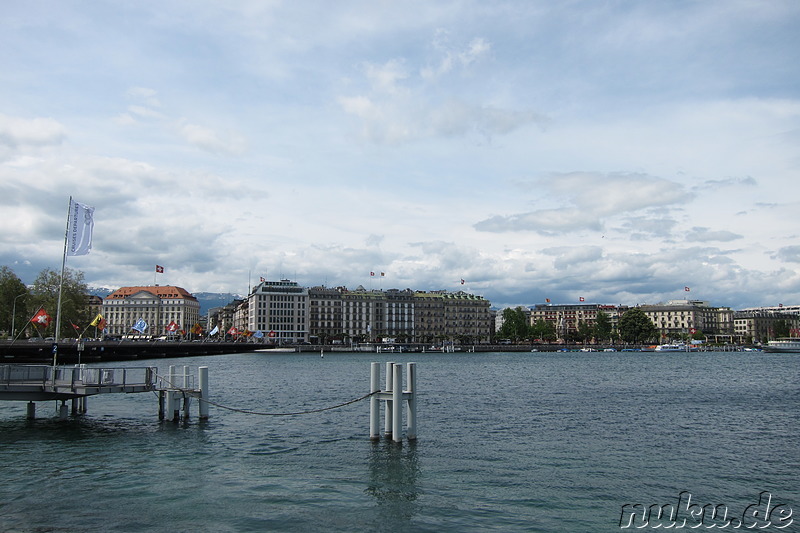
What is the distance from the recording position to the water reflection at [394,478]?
69.4 ft

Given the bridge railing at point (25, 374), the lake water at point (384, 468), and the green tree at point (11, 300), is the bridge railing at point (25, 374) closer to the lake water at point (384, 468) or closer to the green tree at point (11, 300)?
the lake water at point (384, 468)

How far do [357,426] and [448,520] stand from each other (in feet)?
56.7

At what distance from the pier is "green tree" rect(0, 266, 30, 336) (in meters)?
100

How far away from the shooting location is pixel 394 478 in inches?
971

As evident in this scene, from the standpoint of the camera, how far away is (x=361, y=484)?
23844 mm

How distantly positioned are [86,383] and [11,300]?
108 meters

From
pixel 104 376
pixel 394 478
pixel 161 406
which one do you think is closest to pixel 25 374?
pixel 104 376

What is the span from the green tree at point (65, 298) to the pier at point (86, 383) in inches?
3841

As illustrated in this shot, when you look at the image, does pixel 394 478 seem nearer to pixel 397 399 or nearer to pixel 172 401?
pixel 397 399

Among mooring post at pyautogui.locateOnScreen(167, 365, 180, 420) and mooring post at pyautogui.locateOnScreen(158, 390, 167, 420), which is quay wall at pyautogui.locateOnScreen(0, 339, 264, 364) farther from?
mooring post at pyautogui.locateOnScreen(167, 365, 180, 420)

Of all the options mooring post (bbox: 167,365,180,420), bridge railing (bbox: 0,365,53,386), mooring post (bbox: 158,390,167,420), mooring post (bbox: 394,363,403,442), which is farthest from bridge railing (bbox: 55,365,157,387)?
mooring post (bbox: 394,363,403,442)

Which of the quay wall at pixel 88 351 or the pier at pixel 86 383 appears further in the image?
the quay wall at pixel 88 351

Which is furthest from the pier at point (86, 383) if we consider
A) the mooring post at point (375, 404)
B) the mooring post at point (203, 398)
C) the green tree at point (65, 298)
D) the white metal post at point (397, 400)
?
the green tree at point (65, 298)

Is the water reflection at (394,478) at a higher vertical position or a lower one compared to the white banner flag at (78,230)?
lower
